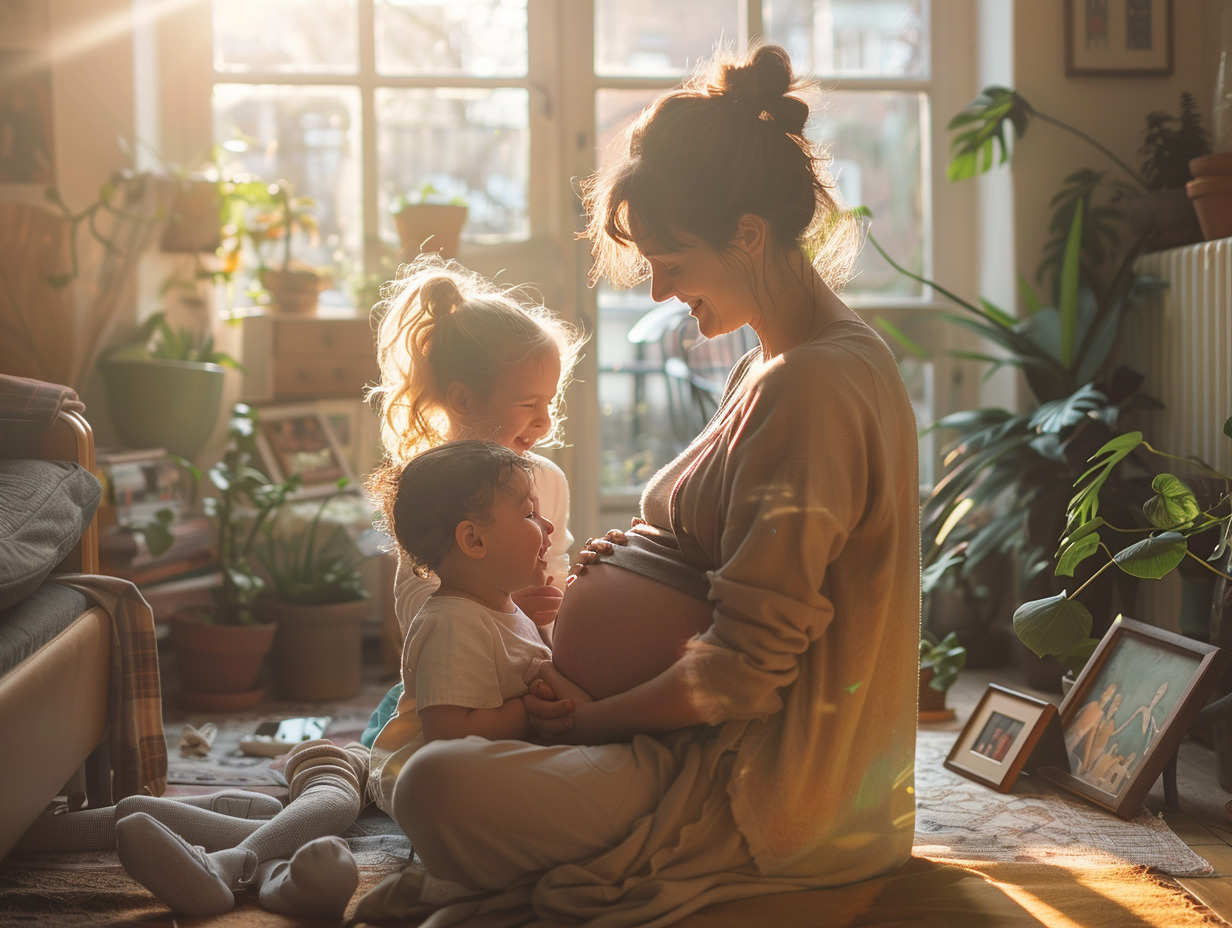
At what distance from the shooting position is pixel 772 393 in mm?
1208

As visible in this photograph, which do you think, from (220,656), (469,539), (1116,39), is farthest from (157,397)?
(1116,39)

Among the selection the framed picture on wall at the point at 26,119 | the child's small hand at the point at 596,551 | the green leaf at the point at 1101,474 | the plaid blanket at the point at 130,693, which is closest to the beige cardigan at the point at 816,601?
the child's small hand at the point at 596,551

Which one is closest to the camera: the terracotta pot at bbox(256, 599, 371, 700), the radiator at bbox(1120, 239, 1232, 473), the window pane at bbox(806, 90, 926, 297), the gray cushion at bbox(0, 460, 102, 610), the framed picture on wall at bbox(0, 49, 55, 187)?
the gray cushion at bbox(0, 460, 102, 610)

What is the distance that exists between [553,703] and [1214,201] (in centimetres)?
189

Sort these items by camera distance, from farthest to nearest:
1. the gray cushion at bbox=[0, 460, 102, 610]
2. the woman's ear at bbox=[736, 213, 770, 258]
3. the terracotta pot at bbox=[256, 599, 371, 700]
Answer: the terracotta pot at bbox=[256, 599, 371, 700] → the gray cushion at bbox=[0, 460, 102, 610] → the woman's ear at bbox=[736, 213, 770, 258]

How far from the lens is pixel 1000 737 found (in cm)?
202

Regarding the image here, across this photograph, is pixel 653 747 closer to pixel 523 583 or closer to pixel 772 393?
pixel 523 583

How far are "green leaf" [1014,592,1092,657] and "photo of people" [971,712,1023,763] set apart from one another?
19cm

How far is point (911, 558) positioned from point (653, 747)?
380mm

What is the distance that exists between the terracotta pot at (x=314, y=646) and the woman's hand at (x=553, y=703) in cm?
138

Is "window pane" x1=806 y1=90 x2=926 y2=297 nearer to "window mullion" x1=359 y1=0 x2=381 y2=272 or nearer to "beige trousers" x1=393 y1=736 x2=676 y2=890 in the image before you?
"window mullion" x1=359 y1=0 x2=381 y2=272

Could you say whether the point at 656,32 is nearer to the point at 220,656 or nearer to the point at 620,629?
the point at 220,656

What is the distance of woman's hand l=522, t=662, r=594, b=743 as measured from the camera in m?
1.33

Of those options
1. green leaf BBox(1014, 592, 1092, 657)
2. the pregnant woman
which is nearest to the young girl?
the pregnant woman
